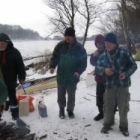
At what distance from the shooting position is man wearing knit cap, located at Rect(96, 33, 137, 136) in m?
3.27

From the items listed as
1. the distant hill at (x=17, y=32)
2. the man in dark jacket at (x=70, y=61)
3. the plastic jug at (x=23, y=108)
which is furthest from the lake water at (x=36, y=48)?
the man in dark jacket at (x=70, y=61)

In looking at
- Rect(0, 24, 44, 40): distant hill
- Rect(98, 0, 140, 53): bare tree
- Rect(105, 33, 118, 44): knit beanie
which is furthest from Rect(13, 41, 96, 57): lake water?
Rect(105, 33, 118, 44): knit beanie

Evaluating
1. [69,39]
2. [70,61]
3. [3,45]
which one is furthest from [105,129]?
[3,45]

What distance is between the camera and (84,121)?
4.18 m

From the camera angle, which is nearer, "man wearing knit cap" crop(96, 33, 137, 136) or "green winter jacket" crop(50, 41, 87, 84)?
"man wearing knit cap" crop(96, 33, 137, 136)

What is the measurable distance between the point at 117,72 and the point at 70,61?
109 centimetres

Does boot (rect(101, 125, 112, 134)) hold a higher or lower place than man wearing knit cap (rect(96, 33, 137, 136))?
lower

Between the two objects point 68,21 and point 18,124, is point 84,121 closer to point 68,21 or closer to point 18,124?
point 18,124

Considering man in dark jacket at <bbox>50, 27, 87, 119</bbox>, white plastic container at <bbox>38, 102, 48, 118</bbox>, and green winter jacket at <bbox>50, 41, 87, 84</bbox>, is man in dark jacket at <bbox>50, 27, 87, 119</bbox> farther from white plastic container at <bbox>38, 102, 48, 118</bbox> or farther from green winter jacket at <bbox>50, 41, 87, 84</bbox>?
white plastic container at <bbox>38, 102, 48, 118</bbox>

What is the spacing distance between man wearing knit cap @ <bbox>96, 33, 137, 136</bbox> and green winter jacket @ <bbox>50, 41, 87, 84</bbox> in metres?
0.69

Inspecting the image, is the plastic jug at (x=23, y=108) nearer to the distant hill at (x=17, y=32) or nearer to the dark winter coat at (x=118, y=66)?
the dark winter coat at (x=118, y=66)

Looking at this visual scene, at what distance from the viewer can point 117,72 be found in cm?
331

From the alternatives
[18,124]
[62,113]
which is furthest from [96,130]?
[18,124]

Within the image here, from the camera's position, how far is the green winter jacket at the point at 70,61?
4074 mm
